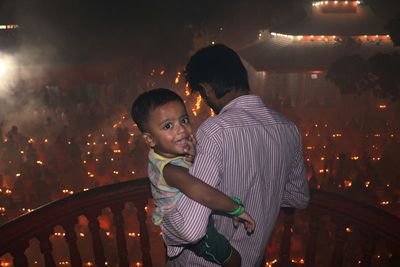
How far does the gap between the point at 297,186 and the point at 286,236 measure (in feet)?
2.65

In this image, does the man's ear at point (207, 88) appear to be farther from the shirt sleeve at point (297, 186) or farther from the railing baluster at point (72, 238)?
the railing baluster at point (72, 238)

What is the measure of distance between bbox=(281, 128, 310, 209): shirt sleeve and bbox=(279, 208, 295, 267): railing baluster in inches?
18.5

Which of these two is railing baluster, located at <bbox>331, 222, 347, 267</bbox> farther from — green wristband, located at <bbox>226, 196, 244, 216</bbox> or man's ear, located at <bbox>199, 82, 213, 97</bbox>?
man's ear, located at <bbox>199, 82, 213, 97</bbox>

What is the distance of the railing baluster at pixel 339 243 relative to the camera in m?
2.43

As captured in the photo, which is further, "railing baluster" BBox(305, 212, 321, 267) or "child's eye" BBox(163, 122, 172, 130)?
"railing baluster" BBox(305, 212, 321, 267)

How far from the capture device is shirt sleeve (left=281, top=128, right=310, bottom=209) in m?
1.99

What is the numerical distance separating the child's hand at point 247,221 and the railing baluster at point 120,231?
1325 millimetres

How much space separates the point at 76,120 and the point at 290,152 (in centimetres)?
1888

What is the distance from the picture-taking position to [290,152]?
1.79 meters

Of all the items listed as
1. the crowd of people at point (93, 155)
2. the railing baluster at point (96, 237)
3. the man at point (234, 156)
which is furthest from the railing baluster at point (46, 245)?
the crowd of people at point (93, 155)

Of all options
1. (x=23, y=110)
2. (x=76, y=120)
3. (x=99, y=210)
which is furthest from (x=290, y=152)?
(x=23, y=110)

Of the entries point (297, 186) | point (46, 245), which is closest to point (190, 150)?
point (297, 186)

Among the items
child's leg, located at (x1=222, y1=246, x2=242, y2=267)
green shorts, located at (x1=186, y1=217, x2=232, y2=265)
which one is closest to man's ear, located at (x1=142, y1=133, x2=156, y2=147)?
green shorts, located at (x1=186, y1=217, x2=232, y2=265)

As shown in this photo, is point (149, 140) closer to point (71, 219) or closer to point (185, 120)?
point (185, 120)
